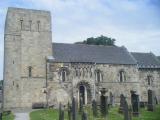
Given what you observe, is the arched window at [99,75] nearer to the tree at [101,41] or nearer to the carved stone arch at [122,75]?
the carved stone arch at [122,75]

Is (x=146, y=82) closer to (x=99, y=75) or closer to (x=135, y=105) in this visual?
(x=99, y=75)

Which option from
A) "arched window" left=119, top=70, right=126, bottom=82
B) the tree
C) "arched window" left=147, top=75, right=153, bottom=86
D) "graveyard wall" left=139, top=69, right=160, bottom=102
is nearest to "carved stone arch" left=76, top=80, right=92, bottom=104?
"arched window" left=119, top=70, right=126, bottom=82

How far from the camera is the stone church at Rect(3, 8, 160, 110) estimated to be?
137 feet

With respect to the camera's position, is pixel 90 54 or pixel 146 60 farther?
pixel 146 60

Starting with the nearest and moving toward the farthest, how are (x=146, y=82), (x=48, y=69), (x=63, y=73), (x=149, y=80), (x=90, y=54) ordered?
(x=48, y=69) < (x=63, y=73) < (x=90, y=54) < (x=146, y=82) < (x=149, y=80)

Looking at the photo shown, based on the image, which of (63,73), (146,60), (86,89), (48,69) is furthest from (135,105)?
(146,60)

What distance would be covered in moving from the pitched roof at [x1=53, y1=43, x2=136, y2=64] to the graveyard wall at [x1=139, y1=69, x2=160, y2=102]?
280 cm

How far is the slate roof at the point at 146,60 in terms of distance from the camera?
50.8 meters

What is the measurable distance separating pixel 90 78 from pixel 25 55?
1005cm

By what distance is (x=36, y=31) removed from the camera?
44625 mm

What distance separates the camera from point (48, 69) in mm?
42938

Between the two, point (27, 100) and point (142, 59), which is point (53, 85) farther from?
point (142, 59)

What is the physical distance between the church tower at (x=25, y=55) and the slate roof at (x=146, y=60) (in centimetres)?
1624

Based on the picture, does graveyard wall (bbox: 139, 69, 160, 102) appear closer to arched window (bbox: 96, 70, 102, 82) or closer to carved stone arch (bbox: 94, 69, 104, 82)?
carved stone arch (bbox: 94, 69, 104, 82)
